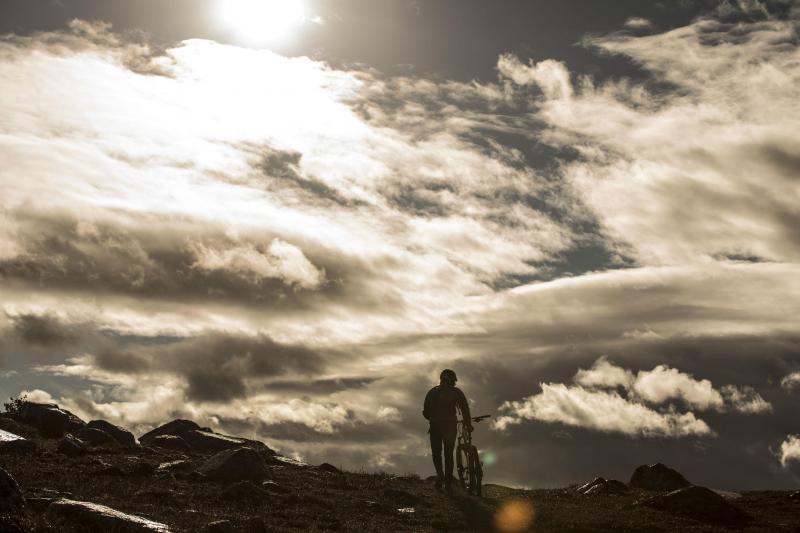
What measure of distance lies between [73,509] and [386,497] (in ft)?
41.3

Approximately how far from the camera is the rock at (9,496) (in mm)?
15758

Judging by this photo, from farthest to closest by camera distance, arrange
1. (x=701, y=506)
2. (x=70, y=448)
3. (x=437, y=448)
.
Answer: (x=70, y=448) < (x=437, y=448) < (x=701, y=506)

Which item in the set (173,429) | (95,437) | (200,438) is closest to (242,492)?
(95,437)

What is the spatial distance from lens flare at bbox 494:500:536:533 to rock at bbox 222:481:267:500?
753 cm

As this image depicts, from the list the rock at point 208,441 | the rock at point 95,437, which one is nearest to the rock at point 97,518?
the rock at point 95,437

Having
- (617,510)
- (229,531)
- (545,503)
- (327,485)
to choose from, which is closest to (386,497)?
(327,485)

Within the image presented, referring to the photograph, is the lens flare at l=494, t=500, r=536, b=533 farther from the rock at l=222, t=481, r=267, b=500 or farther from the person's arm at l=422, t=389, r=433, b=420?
the rock at l=222, t=481, r=267, b=500

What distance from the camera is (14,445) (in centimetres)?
3016

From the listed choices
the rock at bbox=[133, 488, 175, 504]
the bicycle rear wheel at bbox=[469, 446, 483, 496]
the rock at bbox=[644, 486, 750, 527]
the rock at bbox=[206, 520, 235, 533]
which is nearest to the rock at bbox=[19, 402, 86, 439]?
the rock at bbox=[133, 488, 175, 504]

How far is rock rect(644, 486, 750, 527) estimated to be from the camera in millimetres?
25500

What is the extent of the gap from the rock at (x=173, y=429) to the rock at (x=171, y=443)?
12.1ft

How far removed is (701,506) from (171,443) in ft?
98.1

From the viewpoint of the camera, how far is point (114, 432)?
4291 cm

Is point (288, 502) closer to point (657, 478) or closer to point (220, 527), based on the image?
point (220, 527)
